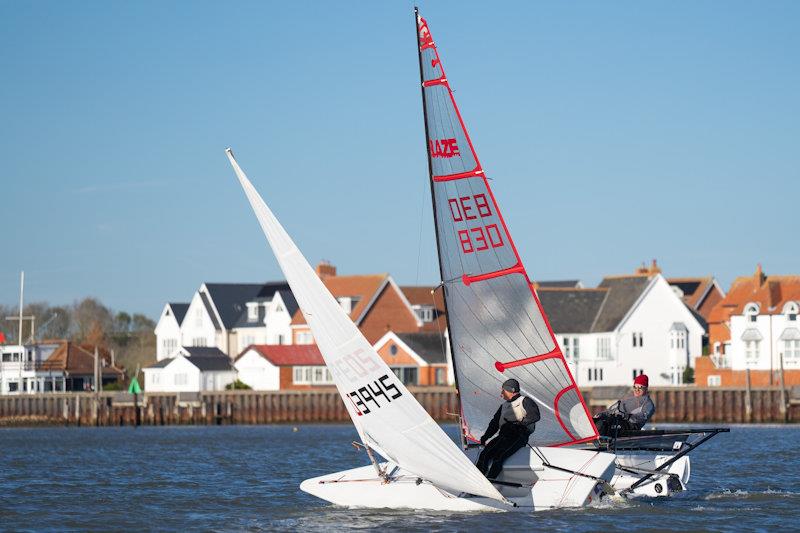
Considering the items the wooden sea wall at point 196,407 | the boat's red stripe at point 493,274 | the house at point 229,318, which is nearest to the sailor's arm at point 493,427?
the boat's red stripe at point 493,274

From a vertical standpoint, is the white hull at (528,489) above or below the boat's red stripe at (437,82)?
below

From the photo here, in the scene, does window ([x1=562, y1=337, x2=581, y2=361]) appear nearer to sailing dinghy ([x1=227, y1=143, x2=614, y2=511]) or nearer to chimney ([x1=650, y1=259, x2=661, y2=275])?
chimney ([x1=650, y1=259, x2=661, y2=275])

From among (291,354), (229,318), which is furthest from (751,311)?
(229,318)

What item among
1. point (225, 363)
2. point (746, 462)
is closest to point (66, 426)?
point (225, 363)

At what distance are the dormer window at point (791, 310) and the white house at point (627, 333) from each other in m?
8.13

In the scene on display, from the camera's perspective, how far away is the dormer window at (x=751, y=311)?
8181cm

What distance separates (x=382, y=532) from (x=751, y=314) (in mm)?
62621

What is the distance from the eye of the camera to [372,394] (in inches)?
944

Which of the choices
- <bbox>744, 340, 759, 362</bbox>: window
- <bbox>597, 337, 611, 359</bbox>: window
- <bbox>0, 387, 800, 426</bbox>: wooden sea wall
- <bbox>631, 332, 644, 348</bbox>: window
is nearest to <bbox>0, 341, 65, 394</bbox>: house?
<bbox>0, 387, 800, 426</bbox>: wooden sea wall

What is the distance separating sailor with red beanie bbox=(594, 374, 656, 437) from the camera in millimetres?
26875

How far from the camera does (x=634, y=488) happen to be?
86.0 ft

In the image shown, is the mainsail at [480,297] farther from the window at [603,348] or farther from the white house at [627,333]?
the window at [603,348]

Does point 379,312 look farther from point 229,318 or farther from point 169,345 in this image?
point 169,345

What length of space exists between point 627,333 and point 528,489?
6355 cm
